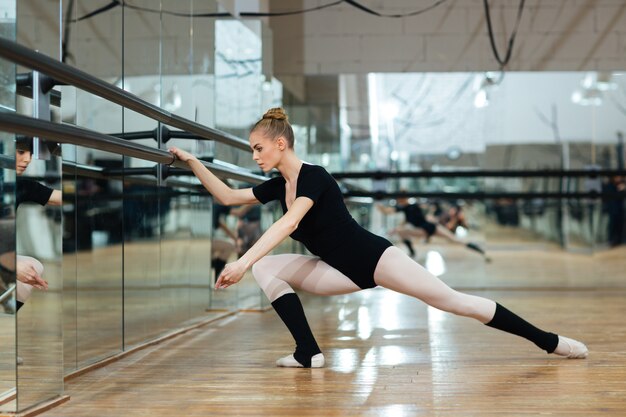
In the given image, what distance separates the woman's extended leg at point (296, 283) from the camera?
9.63 ft

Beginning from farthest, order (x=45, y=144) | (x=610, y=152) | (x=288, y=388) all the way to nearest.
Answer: (x=610, y=152) → (x=288, y=388) → (x=45, y=144)

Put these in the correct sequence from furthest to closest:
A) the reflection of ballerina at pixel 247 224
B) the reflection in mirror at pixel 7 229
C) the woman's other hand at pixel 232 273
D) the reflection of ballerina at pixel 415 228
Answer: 1. the reflection of ballerina at pixel 415 228
2. the reflection of ballerina at pixel 247 224
3. the woman's other hand at pixel 232 273
4. the reflection in mirror at pixel 7 229

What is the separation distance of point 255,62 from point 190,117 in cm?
125

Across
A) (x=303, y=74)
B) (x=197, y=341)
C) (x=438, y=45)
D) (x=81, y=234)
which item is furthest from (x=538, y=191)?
(x=81, y=234)

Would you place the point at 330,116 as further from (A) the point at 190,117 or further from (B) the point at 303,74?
(A) the point at 190,117

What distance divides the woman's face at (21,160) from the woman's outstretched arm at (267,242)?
1.89ft

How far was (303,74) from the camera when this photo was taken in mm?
6215

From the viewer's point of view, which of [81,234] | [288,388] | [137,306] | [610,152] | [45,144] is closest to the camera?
[45,144]

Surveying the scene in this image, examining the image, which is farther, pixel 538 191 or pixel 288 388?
pixel 538 191

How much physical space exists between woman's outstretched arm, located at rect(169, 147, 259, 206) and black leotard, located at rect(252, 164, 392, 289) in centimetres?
23

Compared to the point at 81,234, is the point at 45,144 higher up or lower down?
higher up

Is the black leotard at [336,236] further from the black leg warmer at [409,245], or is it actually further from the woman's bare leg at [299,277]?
the black leg warmer at [409,245]

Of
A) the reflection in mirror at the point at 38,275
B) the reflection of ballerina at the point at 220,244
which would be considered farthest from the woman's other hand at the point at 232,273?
the reflection of ballerina at the point at 220,244

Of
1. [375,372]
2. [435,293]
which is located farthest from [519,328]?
[375,372]
